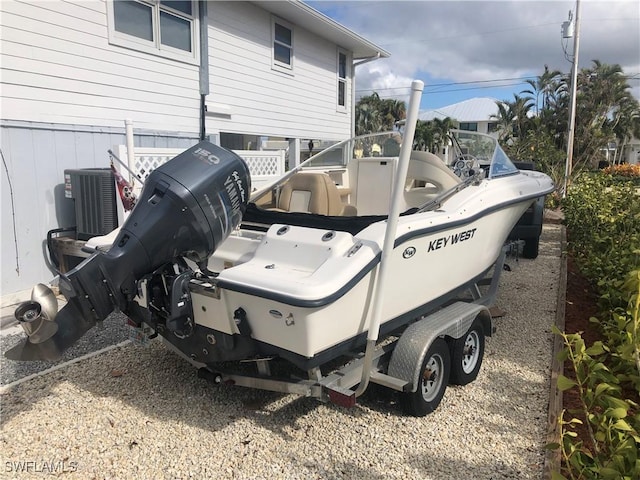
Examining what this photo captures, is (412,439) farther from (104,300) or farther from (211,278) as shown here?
(104,300)

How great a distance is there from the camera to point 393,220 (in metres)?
2.66

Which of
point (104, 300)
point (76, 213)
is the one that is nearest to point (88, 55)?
point (76, 213)

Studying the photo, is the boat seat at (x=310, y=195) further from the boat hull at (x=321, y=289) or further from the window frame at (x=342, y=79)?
the window frame at (x=342, y=79)

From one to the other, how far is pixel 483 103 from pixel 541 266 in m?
56.7

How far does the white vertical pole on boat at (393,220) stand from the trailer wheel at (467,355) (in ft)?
3.28

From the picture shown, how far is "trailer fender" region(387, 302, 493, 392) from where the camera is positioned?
3.11m

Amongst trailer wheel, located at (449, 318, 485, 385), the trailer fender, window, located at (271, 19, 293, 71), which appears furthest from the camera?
window, located at (271, 19, 293, 71)

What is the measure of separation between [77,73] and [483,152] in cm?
514

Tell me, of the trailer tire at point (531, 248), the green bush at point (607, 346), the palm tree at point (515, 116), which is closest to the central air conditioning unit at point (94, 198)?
the green bush at point (607, 346)

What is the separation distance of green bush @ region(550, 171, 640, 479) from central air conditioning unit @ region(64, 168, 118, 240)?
508 centimetres

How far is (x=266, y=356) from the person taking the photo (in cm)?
299

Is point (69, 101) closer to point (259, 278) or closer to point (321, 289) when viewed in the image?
point (259, 278)

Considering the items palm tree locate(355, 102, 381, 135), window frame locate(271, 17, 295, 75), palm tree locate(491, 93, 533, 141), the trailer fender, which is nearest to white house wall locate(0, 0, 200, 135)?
window frame locate(271, 17, 295, 75)

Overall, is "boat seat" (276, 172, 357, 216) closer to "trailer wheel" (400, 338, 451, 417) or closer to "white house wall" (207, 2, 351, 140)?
"trailer wheel" (400, 338, 451, 417)
